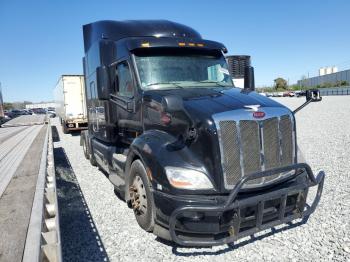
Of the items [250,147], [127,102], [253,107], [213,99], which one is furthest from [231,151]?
[127,102]

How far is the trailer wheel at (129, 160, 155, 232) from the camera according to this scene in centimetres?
402

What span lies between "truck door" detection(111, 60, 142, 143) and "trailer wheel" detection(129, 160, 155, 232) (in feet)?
2.66

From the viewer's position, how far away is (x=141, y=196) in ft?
14.0

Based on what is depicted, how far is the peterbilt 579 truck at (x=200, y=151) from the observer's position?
3.47m

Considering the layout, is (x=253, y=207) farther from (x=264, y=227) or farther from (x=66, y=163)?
(x=66, y=163)

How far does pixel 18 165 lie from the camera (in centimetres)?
651

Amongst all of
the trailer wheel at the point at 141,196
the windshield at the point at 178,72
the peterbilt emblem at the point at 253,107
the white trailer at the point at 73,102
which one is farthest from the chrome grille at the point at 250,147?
the white trailer at the point at 73,102

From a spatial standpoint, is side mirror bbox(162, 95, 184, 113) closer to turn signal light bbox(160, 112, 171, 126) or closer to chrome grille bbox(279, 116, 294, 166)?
turn signal light bbox(160, 112, 171, 126)

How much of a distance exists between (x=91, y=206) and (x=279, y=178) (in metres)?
3.34

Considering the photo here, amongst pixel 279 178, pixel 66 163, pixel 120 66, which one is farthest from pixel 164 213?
pixel 66 163

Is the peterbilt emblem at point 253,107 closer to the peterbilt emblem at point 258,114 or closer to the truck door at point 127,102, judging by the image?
the peterbilt emblem at point 258,114

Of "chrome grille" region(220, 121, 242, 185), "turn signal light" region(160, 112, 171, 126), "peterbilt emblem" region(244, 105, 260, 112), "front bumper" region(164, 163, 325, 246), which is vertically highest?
"peterbilt emblem" region(244, 105, 260, 112)

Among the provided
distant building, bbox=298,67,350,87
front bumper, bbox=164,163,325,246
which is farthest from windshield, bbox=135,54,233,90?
distant building, bbox=298,67,350,87

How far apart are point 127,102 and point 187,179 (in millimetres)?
2154
